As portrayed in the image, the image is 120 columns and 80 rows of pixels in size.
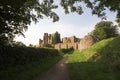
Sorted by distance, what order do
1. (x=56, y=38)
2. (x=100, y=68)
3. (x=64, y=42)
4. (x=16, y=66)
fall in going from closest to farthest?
(x=100, y=68)
(x=16, y=66)
(x=64, y=42)
(x=56, y=38)

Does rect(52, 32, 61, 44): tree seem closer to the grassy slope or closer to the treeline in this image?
the treeline

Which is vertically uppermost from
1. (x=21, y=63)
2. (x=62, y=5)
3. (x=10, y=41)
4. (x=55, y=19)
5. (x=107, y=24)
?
(x=107, y=24)

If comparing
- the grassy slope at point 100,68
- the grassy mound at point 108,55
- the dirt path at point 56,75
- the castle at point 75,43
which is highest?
the castle at point 75,43

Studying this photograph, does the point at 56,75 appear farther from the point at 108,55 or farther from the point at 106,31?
the point at 106,31

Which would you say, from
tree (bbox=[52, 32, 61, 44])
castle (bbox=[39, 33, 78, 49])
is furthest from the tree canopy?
tree (bbox=[52, 32, 61, 44])

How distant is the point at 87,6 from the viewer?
52.3 ft

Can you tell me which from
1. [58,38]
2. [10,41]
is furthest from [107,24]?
[10,41]

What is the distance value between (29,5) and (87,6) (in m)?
4.78

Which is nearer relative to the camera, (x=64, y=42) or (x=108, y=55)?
(x=108, y=55)

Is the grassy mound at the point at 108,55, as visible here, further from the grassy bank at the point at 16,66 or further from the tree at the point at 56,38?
the tree at the point at 56,38

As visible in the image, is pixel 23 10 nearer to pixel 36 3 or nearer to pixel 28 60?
pixel 36 3

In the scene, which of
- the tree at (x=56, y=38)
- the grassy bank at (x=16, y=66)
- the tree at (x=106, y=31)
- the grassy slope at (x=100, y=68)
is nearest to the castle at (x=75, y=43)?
the tree at (x=56, y=38)

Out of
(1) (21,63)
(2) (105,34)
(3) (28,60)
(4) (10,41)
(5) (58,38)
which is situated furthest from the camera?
(5) (58,38)

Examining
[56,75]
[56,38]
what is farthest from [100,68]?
[56,38]
